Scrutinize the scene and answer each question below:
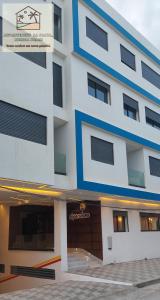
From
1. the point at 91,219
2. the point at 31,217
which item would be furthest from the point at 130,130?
the point at 31,217

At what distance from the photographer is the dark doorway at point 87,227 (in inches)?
683

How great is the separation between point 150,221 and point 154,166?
12.3 feet

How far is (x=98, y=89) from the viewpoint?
58.3 feet

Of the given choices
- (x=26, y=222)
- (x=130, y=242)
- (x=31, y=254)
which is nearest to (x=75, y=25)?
(x=26, y=222)

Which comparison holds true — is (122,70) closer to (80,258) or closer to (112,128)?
(112,128)

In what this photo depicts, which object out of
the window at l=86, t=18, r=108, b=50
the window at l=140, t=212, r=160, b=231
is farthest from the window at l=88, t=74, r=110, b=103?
the window at l=140, t=212, r=160, b=231

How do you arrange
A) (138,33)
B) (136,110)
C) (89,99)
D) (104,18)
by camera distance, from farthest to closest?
(138,33) → (136,110) → (104,18) → (89,99)

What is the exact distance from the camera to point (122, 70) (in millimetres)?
19844

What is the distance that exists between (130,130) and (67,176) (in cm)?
628

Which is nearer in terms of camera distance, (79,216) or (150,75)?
(79,216)

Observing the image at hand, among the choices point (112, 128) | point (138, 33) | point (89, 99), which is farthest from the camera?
point (138, 33)

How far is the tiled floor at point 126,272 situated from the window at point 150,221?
4676 mm

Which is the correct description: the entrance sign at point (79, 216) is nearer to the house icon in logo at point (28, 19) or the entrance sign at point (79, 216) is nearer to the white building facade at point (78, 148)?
the white building facade at point (78, 148)

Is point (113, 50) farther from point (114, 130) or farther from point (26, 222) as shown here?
point (26, 222)
